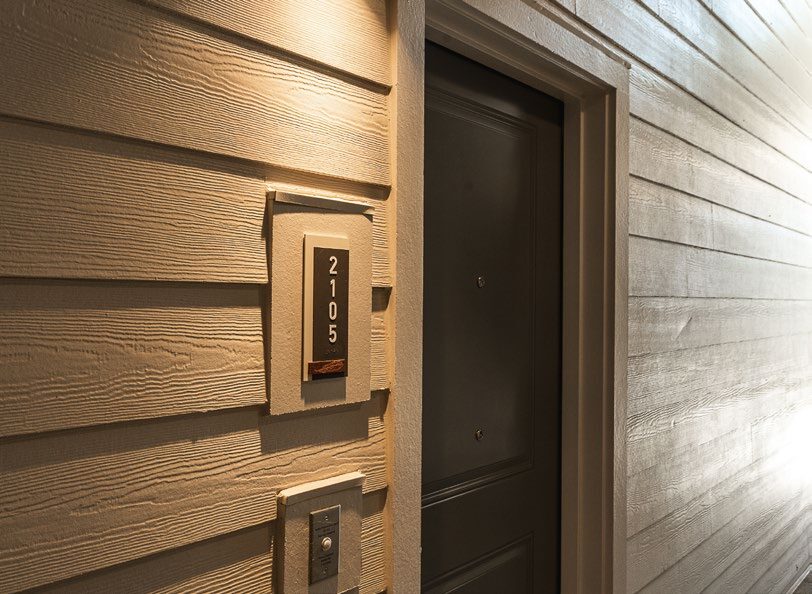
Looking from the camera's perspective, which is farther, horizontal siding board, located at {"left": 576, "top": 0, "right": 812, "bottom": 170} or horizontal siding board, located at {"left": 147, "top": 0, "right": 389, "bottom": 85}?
horizontal siding board, located at {"left": 576, "top": 0, "right": 812, "bottom": 170}

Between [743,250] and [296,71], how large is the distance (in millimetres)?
2275

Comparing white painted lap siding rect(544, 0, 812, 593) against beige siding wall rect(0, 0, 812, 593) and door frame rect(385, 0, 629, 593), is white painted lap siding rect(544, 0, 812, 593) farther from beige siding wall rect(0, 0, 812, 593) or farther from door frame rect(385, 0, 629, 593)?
beige siding wall rect(0, 0, 812, 593)

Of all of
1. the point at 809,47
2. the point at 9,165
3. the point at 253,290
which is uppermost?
the point at 809,47

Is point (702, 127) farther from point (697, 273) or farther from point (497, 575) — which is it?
point (497, 575)

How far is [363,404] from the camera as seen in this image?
1.14 metres

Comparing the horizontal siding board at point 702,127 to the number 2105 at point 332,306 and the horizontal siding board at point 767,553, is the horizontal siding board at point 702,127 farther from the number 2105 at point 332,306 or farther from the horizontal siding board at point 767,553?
the horizontal siding board at point 767,553

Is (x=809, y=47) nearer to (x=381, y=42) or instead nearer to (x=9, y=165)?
(x=381, y=42)

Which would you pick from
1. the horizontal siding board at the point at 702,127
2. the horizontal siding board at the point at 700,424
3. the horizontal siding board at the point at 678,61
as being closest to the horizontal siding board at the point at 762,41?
the horizontal siding board at the point at 678,61

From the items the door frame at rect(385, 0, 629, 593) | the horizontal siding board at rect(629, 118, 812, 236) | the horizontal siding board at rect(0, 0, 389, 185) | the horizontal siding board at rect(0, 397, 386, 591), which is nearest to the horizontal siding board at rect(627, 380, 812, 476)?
the door frame at rect(385, 0, 629, 593)

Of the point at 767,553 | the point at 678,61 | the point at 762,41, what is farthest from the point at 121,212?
the point at 767,553

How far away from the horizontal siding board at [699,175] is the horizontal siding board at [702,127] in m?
0.03

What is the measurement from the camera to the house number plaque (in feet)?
3.36

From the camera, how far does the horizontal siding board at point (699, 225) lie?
1.95 m

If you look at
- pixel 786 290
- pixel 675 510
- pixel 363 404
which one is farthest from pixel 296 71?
pixel 786 290
